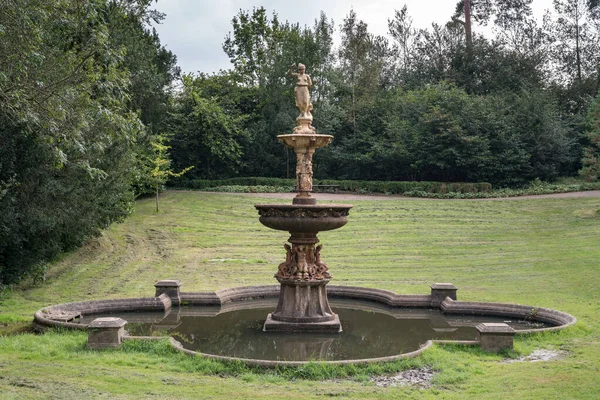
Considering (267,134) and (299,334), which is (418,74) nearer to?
(267,134)

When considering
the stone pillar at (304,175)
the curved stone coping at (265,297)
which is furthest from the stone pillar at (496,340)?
the stone pillar at (304,175)

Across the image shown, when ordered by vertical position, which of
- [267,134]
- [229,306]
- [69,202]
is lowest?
[229,306]

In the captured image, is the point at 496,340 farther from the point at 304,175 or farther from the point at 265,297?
the point at 265,297

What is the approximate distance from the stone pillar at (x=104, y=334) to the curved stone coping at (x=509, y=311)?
724cm

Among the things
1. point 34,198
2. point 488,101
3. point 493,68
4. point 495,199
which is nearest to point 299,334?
point 34,198

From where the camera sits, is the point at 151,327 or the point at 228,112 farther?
the point at 228,112

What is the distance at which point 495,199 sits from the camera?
113 feet

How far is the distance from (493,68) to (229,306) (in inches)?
1628

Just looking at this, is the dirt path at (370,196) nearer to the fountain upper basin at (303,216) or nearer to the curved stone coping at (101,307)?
the curved stone coping at (101,307)

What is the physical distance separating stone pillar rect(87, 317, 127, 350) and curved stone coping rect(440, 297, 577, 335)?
7.24 metres

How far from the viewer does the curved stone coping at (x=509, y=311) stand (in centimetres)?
1222

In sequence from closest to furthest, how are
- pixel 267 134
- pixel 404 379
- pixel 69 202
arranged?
pixel 404 379
pixel 69 202
pixel 267 134

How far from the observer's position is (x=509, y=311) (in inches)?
522

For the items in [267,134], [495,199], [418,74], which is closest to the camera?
[495,199]
